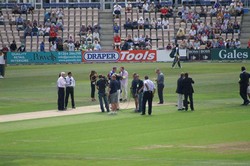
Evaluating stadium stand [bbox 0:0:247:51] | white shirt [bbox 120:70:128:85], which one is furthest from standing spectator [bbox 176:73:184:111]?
stadium stand [bbox 0:0:247:51]

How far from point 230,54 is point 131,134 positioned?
143ft

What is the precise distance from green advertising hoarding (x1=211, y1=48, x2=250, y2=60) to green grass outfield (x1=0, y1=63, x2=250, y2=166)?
22584mm

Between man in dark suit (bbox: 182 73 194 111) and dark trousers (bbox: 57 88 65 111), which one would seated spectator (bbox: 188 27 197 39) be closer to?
dark trousers (bbox: 57 88 65 111)

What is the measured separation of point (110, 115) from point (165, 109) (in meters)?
3.37

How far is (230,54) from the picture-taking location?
75625 millimetres

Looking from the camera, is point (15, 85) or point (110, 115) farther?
point (15, 85)

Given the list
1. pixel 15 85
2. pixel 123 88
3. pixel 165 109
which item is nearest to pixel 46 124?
pixel 165 109

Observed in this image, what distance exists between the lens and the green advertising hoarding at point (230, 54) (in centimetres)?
7516

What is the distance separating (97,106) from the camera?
4444 cm

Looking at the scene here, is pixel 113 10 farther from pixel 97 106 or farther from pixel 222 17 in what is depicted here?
pixel 97 106

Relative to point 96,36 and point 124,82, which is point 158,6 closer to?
point 96,36

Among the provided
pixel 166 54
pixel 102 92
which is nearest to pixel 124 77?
pixel 102 92

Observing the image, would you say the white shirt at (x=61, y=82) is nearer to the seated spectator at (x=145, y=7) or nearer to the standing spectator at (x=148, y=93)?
the standing spectator at (x=148, y=93)

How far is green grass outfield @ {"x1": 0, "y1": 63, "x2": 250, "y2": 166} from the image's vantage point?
27669mm
